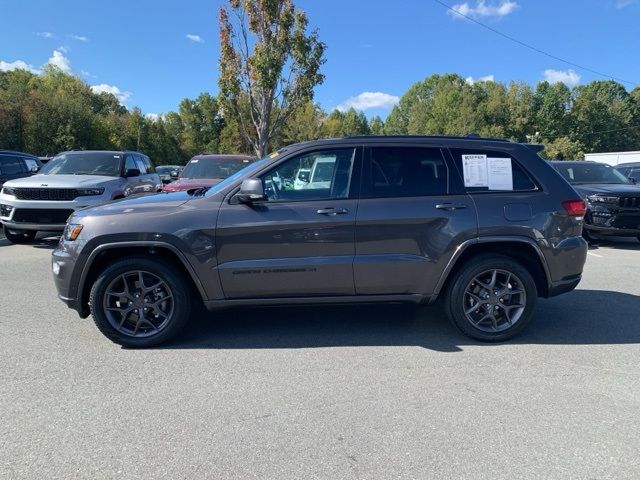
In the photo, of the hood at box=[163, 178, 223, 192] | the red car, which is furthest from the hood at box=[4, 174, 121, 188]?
the red car

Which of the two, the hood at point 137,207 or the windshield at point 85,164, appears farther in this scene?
the windshield at point 85,164

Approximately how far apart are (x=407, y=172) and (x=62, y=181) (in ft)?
23.8

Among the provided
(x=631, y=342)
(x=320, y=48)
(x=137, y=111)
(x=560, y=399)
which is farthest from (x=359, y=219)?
(x=137, y=111)

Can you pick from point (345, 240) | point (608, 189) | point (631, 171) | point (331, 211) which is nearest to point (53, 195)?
point (331, 211)

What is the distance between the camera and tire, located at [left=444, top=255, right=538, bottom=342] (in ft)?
14.6

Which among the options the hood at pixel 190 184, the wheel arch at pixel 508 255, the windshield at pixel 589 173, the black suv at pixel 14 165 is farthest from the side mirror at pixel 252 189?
the black suv at pixel 14 165

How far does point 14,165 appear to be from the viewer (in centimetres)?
1209

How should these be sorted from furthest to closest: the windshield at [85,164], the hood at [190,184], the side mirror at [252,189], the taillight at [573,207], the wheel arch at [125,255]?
the windshield at [85,164], the hood at [190,184], the taillight at [573,207], the wheel arch at [125,255], the side mirror at [252,189]

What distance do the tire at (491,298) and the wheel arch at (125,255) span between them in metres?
2.33

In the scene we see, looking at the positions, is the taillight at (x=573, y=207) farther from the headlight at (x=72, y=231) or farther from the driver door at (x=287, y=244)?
the headlight at (x=72, y=231)

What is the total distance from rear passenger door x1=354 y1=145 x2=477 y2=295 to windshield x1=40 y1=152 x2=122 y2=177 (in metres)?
7.37

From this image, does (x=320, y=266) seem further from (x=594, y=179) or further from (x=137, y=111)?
(x=137, y=111)

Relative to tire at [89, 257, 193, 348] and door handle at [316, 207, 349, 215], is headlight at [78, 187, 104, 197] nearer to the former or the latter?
tire at [89, 257, 193, 348]

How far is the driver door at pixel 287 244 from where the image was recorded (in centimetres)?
418
